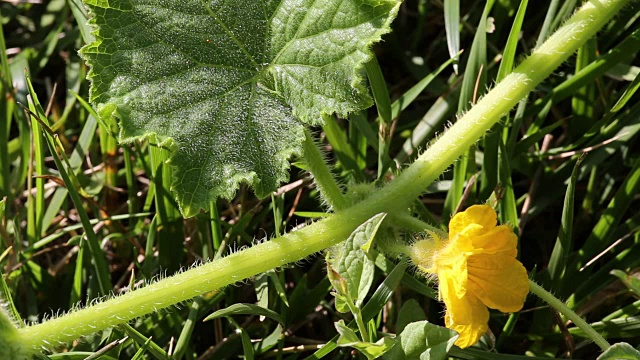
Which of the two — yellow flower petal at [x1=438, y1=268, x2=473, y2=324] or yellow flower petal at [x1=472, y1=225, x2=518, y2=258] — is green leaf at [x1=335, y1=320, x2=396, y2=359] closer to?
yellow flower petal at [x1=438, y1=268, x2=473, y2=324]

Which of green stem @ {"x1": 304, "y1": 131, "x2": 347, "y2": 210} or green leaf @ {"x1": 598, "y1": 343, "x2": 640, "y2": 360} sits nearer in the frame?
green leaf @ {"x1": 598, "y1": 343, "x2": 640, "y2": 360}

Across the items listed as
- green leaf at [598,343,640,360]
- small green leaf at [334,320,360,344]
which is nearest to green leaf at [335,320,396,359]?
small green leaf at [334,320,360,344]

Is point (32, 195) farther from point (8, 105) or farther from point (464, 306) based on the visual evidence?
point (464, 306)

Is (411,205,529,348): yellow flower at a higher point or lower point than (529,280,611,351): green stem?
higher

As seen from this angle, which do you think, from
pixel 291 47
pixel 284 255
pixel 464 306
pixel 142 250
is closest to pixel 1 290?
pixel 142 250

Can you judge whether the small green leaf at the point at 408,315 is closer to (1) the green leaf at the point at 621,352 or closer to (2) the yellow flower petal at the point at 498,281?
(2) the yellow flower petal at the point at 498,281

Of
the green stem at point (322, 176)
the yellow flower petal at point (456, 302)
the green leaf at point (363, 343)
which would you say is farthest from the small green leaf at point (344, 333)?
the green stem at point (322, 176)
